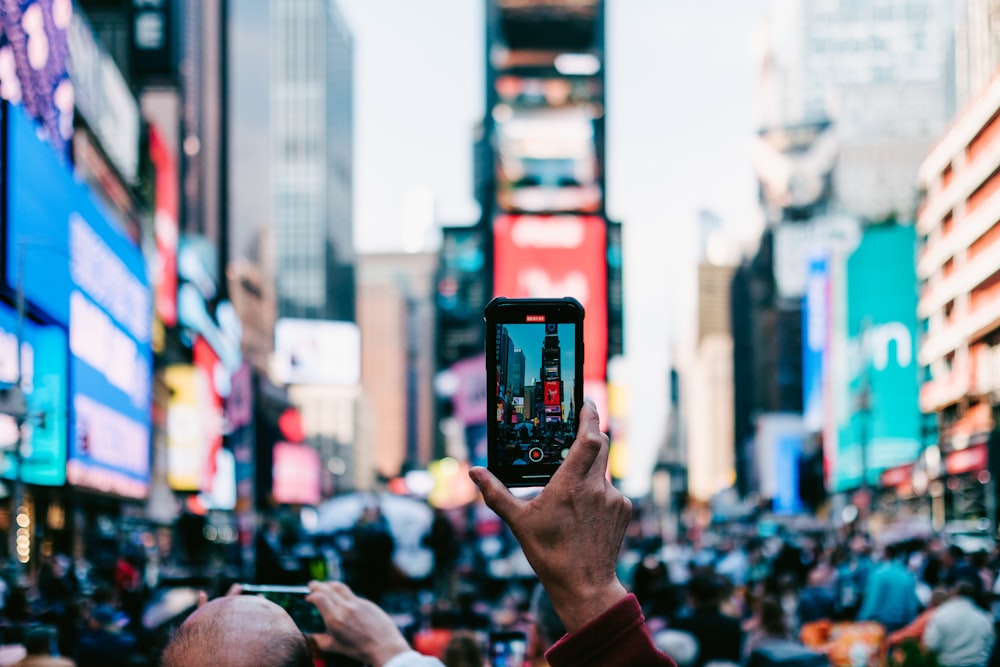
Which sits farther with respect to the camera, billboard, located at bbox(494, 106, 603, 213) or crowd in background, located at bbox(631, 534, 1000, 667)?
billboard, located at bbox(494, 106, 603, 213)

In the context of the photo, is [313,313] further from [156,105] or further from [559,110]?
[559,110]

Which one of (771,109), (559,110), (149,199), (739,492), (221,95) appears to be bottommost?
(739,492)

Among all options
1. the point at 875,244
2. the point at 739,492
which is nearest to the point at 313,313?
the point at 739,492

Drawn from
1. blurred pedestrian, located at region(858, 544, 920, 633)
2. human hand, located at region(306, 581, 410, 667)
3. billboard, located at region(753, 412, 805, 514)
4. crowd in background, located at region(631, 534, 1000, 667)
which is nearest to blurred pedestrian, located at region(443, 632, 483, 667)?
crowd in background, located at region(631, 534, 1000, 667)

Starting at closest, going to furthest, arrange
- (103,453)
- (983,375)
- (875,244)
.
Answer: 1. (103,453)
2. (983,375)
3. (875,244)

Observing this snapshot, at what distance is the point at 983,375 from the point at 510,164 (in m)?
28.3

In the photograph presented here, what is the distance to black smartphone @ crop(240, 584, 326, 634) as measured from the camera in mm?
3998

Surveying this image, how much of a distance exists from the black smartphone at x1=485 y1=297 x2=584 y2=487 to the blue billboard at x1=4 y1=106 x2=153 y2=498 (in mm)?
19933

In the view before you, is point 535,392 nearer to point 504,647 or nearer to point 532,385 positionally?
point 532,385

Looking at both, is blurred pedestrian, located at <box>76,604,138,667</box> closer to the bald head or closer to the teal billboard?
the bald head

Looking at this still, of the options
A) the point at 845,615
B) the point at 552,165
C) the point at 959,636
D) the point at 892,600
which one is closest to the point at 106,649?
the point at 959,636

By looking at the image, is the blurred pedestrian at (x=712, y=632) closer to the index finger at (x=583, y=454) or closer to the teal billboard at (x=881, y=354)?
the index finger at (x=583, y=454)

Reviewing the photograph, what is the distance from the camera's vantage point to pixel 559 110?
5888 centimetres

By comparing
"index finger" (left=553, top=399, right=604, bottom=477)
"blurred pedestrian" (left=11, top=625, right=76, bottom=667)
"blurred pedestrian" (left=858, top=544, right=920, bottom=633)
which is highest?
"index finger" (left=553, top=399, right=604, bottom=477)
